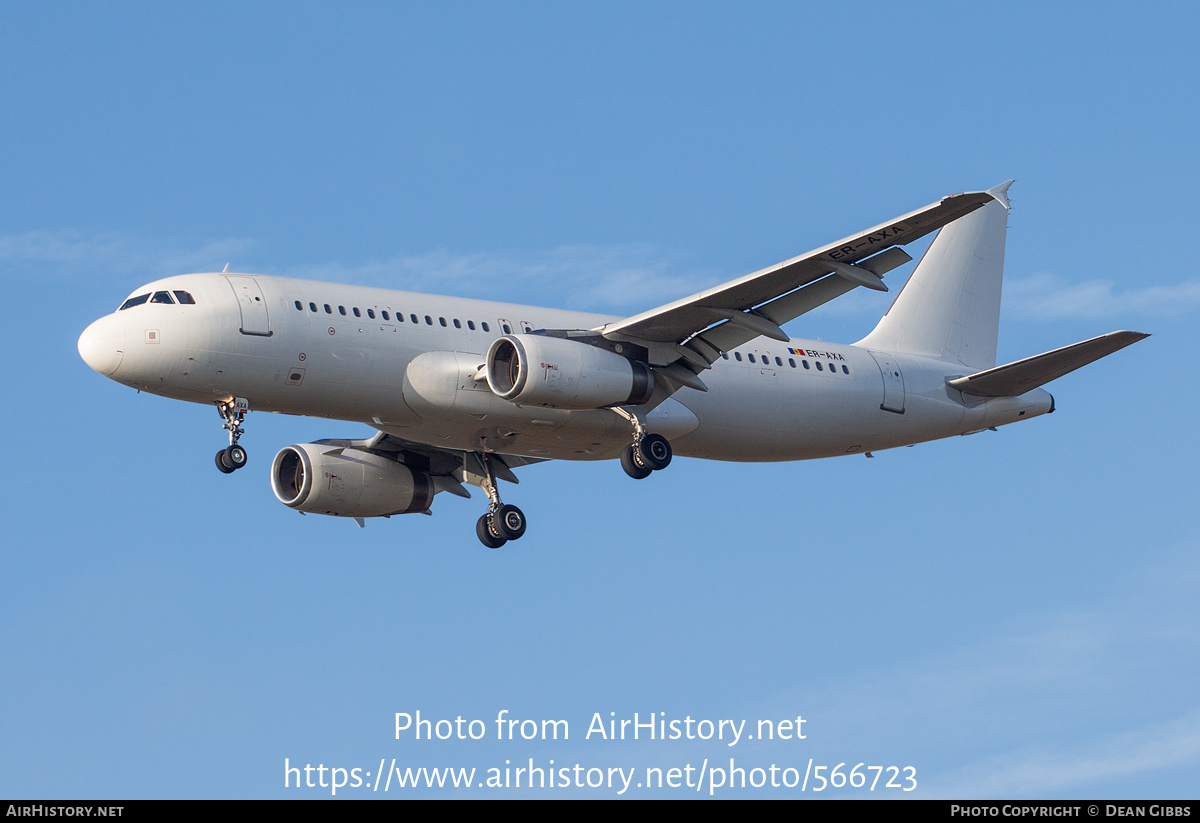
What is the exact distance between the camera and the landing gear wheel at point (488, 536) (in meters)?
42.3

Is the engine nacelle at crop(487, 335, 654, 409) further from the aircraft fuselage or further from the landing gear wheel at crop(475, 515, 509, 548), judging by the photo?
the landing gear wheel at crop(475, 515, 509, 548)

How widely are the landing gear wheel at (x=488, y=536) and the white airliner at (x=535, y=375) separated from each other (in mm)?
42

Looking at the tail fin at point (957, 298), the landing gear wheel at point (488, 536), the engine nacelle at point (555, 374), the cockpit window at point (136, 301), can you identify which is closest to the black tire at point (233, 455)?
the cockpit window at point (136, 301)

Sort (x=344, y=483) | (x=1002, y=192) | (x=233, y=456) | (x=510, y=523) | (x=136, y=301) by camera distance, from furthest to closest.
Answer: (x=1002, y=192)
(x=344, y=483)
(x=510, y=523)
(x=233, y=456)
(x=136, y=301)

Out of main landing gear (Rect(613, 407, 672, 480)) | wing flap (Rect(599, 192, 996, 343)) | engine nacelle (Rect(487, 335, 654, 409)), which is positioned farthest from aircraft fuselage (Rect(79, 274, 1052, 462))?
wing flap (Rect(599, 192, 996, 343))

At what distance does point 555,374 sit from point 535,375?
1.80 ft

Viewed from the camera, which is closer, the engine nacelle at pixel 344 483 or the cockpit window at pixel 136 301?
the cockpit window at pixel 136 301

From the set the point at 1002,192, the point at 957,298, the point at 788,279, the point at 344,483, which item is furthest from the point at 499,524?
the point at 1002,192

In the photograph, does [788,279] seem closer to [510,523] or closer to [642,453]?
[642,453]

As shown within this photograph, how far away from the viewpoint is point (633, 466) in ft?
128

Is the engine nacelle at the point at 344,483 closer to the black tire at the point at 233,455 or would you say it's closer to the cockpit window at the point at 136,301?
the black tire at the point at 233,455
